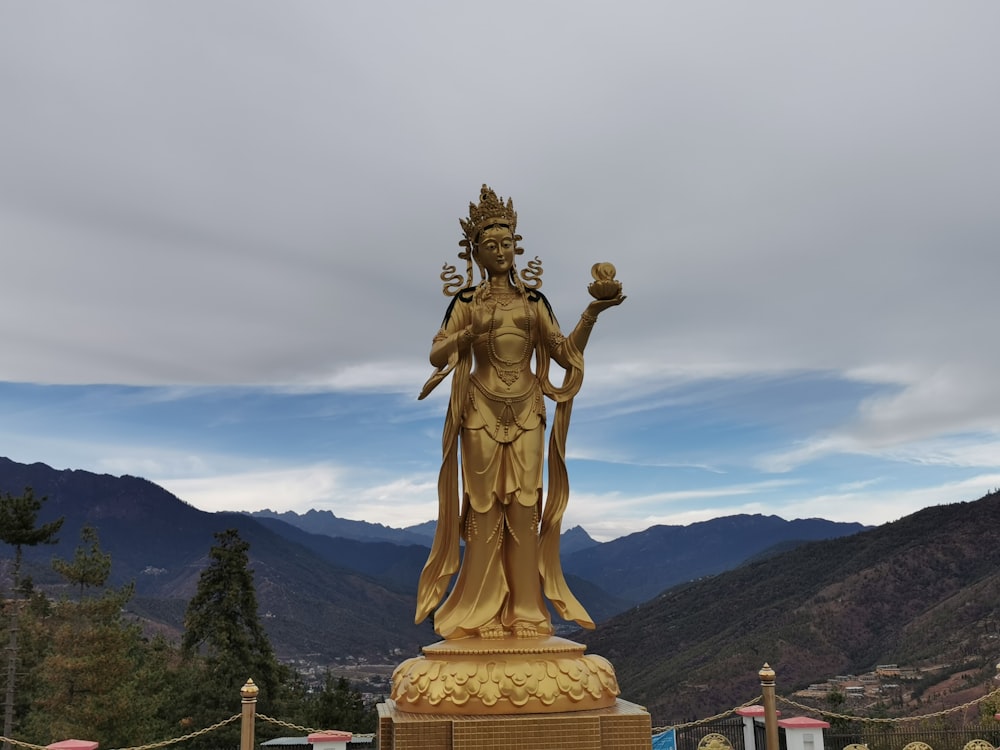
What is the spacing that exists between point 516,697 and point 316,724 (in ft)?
35.9

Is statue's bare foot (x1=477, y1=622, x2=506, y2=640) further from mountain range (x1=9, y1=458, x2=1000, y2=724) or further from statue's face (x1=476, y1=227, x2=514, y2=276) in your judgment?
mountain range (x1=9, y1=458, x2=1000, y2=724)

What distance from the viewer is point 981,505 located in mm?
38000

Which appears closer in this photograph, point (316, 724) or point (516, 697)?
point (516, 697)

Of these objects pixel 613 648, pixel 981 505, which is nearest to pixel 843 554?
pixel 981 505

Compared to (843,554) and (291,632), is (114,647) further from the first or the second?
(291,632)

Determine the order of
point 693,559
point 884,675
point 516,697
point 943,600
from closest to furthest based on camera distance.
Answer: point 516,697 < point 884,675 < point 943,600 < point 693,559

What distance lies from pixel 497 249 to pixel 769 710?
4.35 meters

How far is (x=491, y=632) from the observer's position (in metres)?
6.06

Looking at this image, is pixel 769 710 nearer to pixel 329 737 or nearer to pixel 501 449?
pixel 501 449

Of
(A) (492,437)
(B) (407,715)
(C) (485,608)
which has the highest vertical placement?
(A) (492,437)

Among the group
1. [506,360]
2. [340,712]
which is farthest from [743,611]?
[506,360]

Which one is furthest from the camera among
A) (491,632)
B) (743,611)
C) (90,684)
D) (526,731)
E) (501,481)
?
(743,611)

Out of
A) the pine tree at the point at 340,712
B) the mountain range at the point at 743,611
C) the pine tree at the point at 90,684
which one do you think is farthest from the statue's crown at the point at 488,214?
the mountain range at the point at 743,611

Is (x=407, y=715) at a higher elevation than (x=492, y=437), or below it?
below
